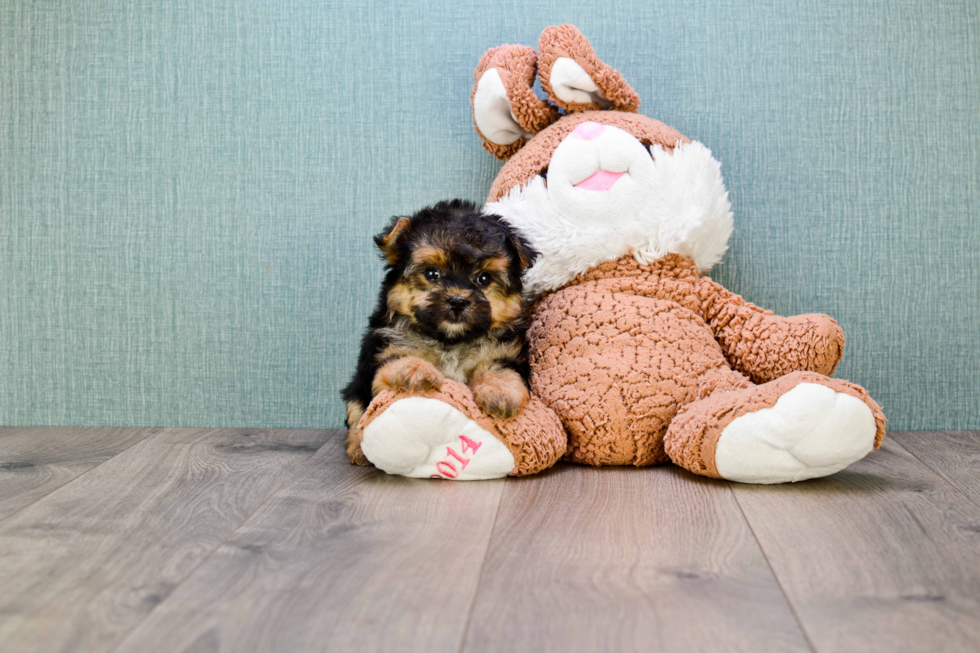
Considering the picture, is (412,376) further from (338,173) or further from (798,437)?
(338,173)

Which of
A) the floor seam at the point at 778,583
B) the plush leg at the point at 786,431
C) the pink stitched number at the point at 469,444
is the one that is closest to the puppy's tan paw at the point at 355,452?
the pink stitched number at the point at 469,444

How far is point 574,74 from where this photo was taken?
6.90 ft

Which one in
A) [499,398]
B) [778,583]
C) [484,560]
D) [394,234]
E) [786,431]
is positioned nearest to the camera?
[778,583]

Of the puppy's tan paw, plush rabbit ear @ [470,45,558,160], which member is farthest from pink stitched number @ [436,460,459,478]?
plush rabbit ear @ [470,45,558,160]

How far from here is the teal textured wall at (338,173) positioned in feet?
7.93

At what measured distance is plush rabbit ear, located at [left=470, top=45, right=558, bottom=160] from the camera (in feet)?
7.10

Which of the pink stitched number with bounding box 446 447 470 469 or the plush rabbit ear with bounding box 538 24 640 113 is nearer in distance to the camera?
the pink stitched number with bounding box 446 447 470 469

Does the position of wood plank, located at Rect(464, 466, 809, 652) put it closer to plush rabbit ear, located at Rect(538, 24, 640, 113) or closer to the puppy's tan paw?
the puppy's tan paw

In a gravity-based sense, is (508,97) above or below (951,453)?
above

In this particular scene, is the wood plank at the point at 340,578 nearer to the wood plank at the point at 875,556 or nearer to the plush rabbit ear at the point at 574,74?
the wood plank at the point at 875,556

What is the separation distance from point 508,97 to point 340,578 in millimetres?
1483

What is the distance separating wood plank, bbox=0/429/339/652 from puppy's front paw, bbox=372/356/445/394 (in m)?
0.41

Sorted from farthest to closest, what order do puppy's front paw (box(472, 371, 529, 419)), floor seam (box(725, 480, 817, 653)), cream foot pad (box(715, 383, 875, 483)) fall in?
puppy's front paw (box(472, 371, 529, 419))
cream foot pad (box(715, 383, 875, 483))
floor seam (box(725, 480, 817, 653))

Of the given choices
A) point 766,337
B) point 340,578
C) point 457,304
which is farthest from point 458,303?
point 766,337
